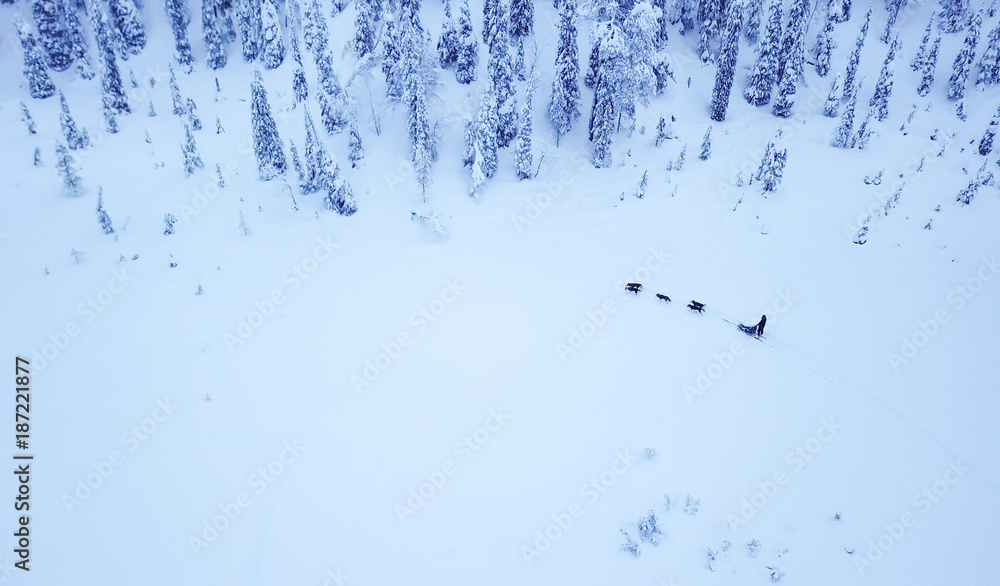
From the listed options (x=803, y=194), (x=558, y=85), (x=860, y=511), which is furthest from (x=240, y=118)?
(x=860, y=511)

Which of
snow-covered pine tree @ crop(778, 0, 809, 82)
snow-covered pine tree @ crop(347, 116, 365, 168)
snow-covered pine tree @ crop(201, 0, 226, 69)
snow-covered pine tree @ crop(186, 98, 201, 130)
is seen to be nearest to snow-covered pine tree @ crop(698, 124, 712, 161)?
snow-covered pine tree @ crop(778, 0, 809, 82)

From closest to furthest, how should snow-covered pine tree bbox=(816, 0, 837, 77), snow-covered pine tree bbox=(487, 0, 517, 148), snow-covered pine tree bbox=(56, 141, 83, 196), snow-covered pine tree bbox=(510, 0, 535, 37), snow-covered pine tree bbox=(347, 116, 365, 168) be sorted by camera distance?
snow-covered pine tree bbox=(487, 0, 517, 148) < snow-covered pine tree bbox=(56, 141, 83, 196) < snow-covered pine tree bbox=(347, 116, 365, 168) < snow-covered pine tree bbox=(510, 0, 535, 37) < snow-covered pine tree bbox=(816, 0, 837, 77)

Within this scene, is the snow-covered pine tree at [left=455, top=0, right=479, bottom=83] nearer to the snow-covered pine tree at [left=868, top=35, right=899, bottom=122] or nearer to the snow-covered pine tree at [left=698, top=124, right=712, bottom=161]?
the snow-covered pine tree at [left=698, top=124, right=712, bottom=161]

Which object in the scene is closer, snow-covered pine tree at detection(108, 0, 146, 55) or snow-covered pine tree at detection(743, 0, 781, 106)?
snow-covered pine tree at detection(743, 0, 781, 106)

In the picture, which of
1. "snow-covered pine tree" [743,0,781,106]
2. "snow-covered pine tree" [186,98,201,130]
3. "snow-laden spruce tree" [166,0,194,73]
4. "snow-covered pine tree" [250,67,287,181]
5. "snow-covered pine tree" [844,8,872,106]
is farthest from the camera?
"snow-laden spruce tree" [166,0,194,73]

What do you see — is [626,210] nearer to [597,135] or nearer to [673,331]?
[597,135]

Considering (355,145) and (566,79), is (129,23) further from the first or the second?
(566,79)
